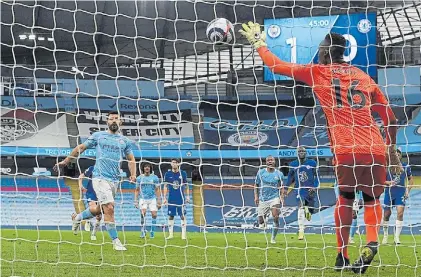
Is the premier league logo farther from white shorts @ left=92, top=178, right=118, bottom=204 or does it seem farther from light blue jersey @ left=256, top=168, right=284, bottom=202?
white shorts @ left=92, top=178, right=118, bottom=204

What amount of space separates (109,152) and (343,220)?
3437mm

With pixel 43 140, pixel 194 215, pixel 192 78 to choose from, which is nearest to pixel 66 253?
pixel 194 215

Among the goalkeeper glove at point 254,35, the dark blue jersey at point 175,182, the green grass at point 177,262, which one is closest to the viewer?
the goalkeeper glove at point 254,35

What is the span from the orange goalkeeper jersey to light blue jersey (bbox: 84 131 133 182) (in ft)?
9.96

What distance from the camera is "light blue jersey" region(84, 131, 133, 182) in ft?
25.2

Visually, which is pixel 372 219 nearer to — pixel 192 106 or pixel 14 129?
pixel 192 106

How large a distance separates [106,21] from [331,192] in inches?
385

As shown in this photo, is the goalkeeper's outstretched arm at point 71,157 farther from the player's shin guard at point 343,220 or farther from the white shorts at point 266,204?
the white shorts at point 266,204

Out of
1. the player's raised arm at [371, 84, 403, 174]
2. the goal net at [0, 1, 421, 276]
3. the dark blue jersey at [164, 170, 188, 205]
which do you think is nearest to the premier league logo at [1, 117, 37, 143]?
the goal net at [0, 1, 421, 276]

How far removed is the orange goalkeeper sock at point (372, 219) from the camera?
5.27 m

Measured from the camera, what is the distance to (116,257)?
23.6ft

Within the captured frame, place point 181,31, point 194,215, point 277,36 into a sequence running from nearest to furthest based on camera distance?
1. point 277,36
2. point 194,215
3. point 181,31

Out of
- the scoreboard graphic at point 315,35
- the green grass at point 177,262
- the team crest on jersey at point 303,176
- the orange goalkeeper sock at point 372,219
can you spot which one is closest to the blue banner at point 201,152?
the scoreboard graphic at point 315,35

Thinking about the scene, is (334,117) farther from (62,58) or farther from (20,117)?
(62,58)
